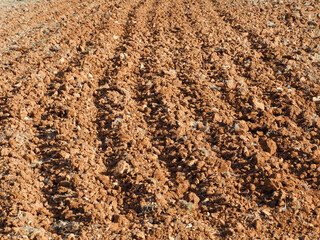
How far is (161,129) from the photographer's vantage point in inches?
150

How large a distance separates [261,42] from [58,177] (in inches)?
153

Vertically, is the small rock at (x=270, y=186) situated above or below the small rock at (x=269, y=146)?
below

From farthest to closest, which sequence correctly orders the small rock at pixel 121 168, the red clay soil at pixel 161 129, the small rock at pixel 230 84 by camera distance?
the small rock at pixel 230 84 < the small rock at pixel 121 168 < the red clay soil at pixel 161 129

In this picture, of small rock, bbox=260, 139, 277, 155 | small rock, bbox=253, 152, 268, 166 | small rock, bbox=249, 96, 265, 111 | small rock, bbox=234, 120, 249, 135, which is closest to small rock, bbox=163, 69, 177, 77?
small rock, bbox=249, 96, 265, 111

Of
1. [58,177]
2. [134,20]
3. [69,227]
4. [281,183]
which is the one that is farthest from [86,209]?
[134,20]

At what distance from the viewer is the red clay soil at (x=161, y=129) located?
2.86 metres

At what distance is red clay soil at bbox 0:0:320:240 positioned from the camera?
286 cm

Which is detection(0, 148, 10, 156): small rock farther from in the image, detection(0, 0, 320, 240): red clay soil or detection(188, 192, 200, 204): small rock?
detection(188, 192, 200, 204): small rock

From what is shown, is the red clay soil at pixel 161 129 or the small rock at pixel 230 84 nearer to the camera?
the red clay soil at pixel 161 129

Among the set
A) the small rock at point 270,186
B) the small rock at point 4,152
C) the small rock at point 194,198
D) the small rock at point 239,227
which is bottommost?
the small rock at point 4,152

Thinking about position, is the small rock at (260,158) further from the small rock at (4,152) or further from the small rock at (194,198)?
the small rock at (4,152)

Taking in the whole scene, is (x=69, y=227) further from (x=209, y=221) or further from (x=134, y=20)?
(x=134, y=20)

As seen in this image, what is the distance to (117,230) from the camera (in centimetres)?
277

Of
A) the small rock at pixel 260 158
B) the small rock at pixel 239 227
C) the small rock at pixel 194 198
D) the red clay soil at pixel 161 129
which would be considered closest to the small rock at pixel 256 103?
the red clay soil at pixel 161 129
